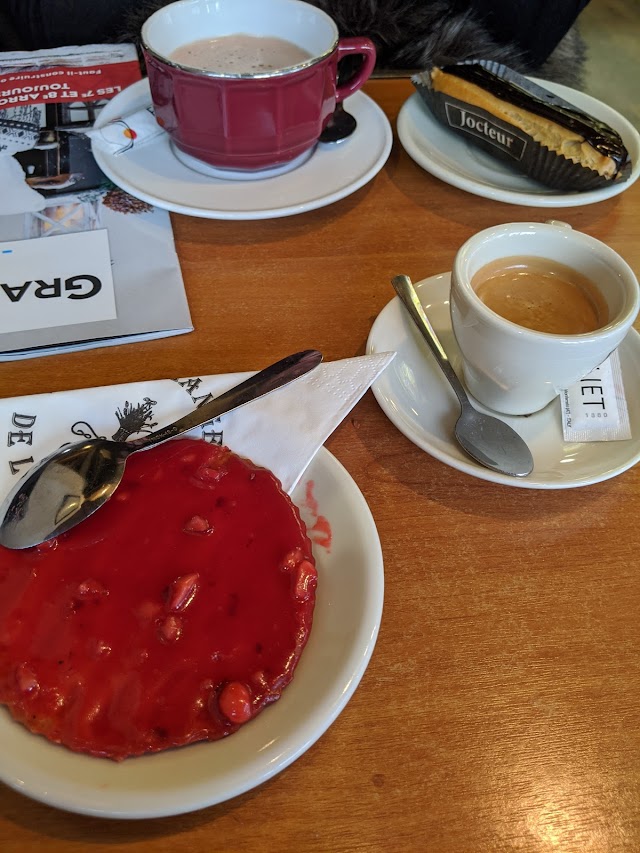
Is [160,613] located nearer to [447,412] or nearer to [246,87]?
[447,412]

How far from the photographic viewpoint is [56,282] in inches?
28.4

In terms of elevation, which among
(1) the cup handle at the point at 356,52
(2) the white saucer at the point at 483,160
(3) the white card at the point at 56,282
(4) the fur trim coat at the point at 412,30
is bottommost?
(3) the white card at the point at 56,282

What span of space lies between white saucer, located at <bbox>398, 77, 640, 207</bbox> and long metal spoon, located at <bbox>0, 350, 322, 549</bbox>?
0.50 meters

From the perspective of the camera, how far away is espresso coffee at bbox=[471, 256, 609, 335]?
59cm

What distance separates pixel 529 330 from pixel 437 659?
10.9 inches

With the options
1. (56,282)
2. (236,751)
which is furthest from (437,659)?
(56,282)

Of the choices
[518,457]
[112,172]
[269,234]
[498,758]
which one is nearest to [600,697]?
[498,758]

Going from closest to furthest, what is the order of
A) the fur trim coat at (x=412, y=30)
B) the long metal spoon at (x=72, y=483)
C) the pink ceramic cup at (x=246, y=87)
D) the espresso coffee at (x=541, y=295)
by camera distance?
the long metal spoon at (x=72, y=483)
the espresso coffee at (x=541, y=295)
the pink ceramic cup at (x=246, y=87)
the fur trim coat at (x=412, y=30)

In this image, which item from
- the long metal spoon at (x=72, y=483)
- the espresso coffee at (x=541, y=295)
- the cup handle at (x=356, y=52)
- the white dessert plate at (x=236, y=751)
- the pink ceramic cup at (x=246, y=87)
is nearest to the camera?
Result: the white dessert plate at (x=236, y=751)

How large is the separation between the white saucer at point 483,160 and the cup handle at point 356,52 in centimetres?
11

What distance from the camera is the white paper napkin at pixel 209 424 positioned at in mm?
533

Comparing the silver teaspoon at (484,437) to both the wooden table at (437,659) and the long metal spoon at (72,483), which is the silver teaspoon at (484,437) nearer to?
the wooden table at (437,659)

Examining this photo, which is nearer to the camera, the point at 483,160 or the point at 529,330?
the point at 529,330

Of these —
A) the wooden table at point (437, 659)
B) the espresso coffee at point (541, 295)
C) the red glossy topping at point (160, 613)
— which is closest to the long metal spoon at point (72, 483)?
the red glossy topping at point (160, 613)
